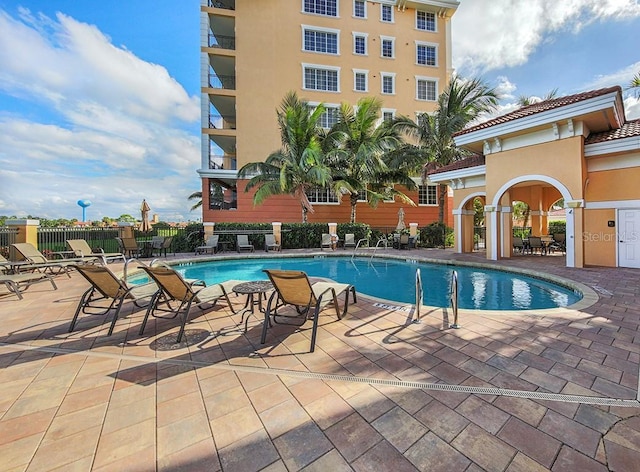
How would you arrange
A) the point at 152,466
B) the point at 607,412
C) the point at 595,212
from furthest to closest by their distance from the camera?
1. the point at 595,212
2. the point at 607,412
3. the point at 152,466

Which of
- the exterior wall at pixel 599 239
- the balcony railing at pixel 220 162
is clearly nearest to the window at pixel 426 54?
the balcony railing at pixel 220 162

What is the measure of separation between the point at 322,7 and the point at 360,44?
377 centimetres

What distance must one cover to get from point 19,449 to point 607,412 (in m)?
4.21

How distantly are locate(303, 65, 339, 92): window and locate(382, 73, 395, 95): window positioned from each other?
373cm

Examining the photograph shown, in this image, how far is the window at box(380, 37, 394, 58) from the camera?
22484 millimetres

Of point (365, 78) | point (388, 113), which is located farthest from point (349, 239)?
point (365, 78)

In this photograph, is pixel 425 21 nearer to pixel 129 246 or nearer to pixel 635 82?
pixel 635 82

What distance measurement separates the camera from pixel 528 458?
1.81m

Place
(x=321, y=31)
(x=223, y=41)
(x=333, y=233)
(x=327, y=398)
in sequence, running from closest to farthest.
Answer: (x=327, y=398)
(x=333, y=233)
(x=321, y=31)
(x=223, y=41)

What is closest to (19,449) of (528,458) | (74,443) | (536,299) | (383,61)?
(74,443)

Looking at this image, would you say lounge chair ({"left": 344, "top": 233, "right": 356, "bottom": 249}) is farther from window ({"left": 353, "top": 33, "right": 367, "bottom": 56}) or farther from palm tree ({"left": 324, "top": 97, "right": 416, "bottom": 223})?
window ({"left": 353, "top": 33, "right": 367, "bottom": 56})

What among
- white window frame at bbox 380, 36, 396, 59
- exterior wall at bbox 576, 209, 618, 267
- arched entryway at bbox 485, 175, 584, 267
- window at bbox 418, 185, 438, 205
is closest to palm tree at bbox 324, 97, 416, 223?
arched entryway at bbox 485, 175, 584, 267

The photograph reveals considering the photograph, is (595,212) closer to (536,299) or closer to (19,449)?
(536,299)

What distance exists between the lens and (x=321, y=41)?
853 inches
